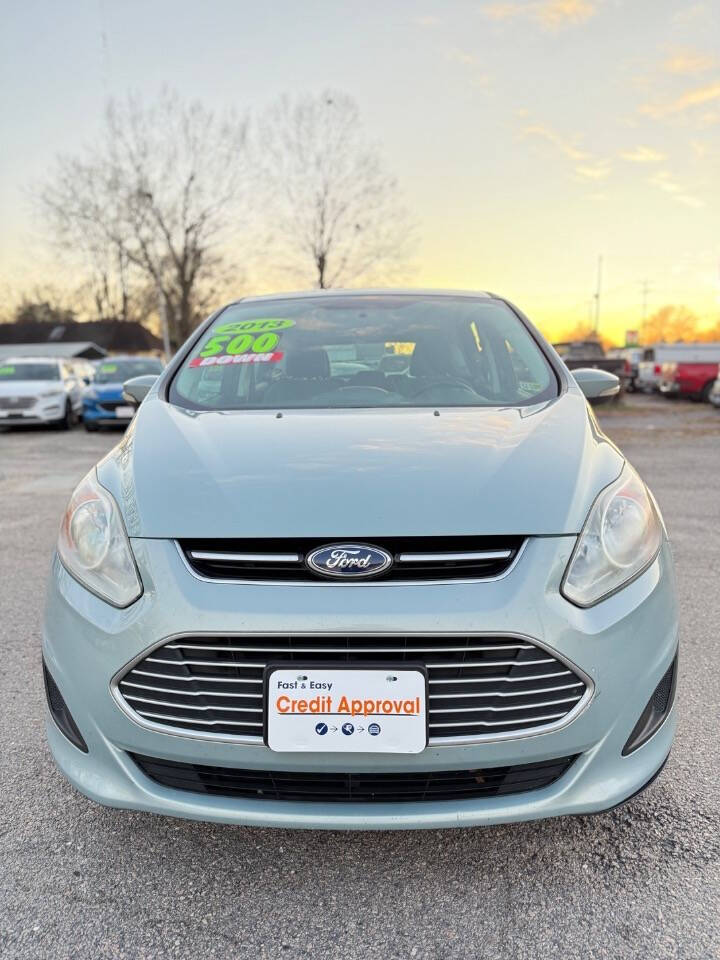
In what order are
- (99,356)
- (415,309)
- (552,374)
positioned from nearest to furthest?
1. (552,374)
2. (415,309)
3. (99,356)

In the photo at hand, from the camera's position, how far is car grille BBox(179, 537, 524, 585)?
167 centimetres

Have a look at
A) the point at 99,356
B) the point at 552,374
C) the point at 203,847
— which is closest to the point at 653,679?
the point at 203,847

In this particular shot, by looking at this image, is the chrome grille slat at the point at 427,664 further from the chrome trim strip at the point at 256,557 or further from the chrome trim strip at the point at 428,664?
the chrome trim strip at the point at 256,557

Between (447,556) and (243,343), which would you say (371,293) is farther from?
(447,556)

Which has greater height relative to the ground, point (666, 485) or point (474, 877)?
point (474, 877)

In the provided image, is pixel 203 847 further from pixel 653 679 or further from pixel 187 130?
pixel 187 130

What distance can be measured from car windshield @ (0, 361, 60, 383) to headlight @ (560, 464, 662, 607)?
15.7m

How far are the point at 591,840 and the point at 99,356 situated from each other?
187 ft

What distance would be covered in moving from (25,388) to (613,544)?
15.3 metres

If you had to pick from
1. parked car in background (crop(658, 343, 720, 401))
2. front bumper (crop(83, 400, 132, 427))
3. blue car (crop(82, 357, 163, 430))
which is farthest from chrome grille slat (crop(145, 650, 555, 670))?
parked car in background (crop(658, 343, 720, 401))

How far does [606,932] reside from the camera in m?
1.66

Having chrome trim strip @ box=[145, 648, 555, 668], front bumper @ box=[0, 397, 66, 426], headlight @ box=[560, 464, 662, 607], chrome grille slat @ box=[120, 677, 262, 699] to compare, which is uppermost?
headlight @ box=[560, 464, 662, 607]

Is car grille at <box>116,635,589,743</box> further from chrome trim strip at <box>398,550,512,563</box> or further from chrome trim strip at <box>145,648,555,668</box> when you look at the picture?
chrome trim strip at <box>398,550,512,563</box>

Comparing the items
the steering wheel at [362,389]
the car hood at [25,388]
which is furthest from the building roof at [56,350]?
the steering wheel at [362,389]
